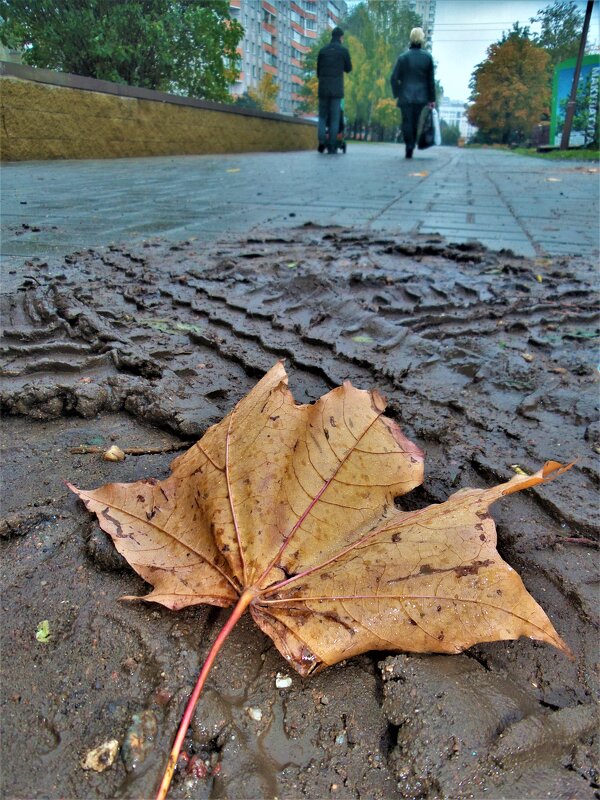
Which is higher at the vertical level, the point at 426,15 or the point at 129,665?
the point at 426,15

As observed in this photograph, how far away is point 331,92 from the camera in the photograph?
12648 millimetres

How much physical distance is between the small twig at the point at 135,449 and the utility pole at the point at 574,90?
40.9 feet

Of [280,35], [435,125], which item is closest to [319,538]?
[435,125]

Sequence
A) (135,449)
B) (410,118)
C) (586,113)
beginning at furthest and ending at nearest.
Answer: (586,113) → (410,118) → (135,449)

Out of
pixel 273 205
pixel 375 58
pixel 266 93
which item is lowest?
pixel 273 205

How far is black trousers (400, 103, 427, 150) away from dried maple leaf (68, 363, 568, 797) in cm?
1224

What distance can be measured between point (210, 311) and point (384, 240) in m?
1.78

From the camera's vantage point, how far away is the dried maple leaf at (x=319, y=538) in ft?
2.92

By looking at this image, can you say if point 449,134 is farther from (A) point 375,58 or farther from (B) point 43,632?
(B) point 43,632

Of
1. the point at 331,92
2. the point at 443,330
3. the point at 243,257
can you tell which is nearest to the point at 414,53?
the point at 331,92

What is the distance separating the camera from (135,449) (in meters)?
1.46

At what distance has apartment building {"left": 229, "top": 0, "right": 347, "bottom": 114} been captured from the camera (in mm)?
14234

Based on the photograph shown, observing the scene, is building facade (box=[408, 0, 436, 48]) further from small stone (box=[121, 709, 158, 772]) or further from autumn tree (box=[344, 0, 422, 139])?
small stone (box=[121, 709, 158, 772])

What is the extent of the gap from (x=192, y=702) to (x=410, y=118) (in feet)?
43.0
